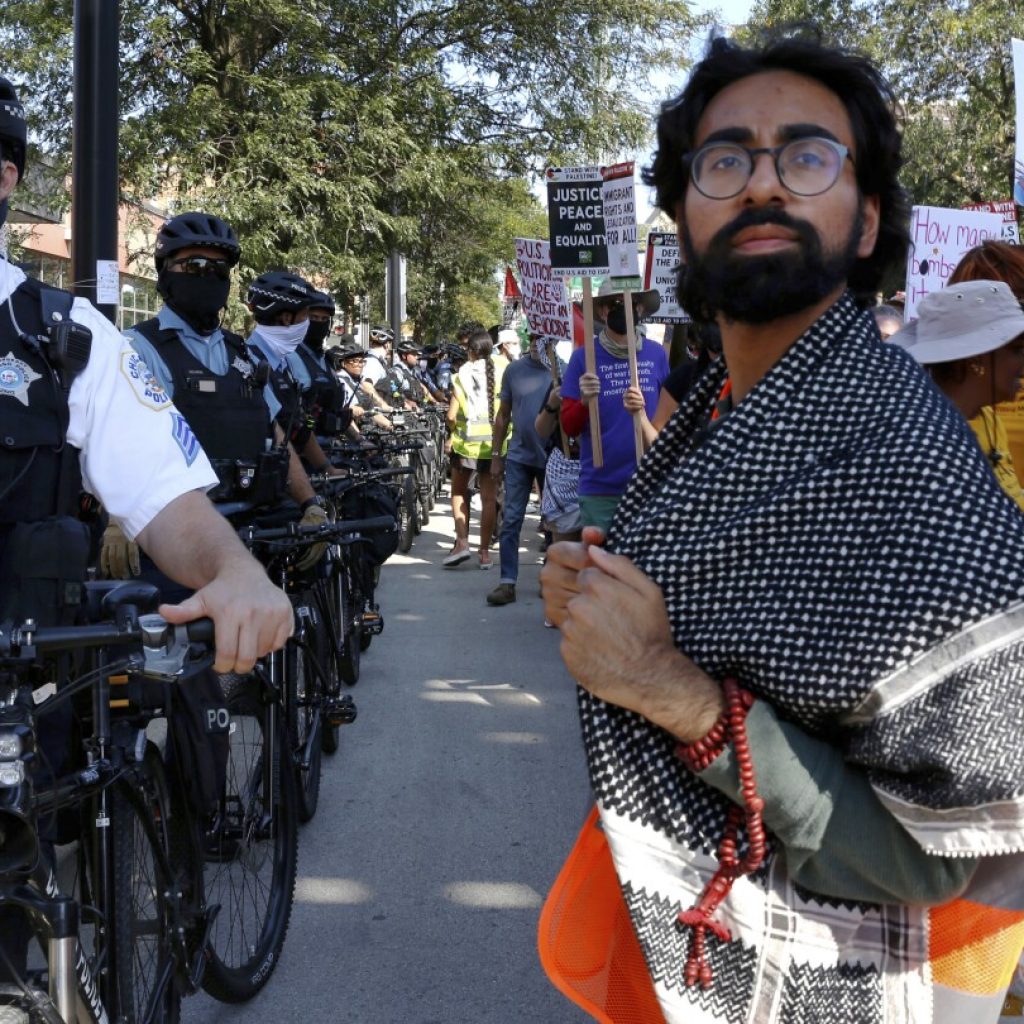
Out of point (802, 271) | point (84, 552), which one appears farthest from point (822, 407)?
point (84, 552)

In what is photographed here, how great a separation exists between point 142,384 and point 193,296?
275cm

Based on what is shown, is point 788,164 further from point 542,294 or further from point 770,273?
point 542,294

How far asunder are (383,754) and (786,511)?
5.05m

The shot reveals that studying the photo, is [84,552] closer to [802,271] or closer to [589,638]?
[589,638]

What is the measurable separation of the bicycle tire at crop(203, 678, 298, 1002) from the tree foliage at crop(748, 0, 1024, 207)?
1922cm

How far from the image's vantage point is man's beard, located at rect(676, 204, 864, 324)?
5.34ft

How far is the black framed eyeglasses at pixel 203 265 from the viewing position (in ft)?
16.5

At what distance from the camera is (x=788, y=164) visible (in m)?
1.69

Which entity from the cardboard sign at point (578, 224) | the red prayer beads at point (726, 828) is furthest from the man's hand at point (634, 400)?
the red prayer beads at point (726, 828)

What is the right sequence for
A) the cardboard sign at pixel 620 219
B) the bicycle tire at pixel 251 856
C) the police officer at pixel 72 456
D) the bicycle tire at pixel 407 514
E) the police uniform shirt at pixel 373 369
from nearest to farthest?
the police officer at pixel 72 456, the bicycle tire at pixel 251 856, the cardboard sign at pixel 620 219, the bicycle tire at pixel 407 514, the police uniform shirt at pixel 373 369

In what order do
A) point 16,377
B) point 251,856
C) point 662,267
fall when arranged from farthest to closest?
point 662,267 < point 251,856 < point 16,377

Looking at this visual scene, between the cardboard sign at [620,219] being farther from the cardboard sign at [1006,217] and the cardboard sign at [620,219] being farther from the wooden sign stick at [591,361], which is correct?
the cardboard sign at [1006,217]

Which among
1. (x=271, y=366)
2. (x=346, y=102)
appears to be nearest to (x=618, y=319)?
(x=271, y=366)

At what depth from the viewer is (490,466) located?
39.1ft
